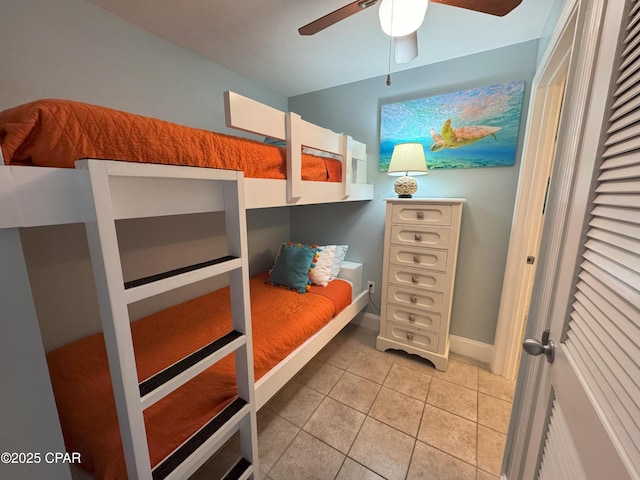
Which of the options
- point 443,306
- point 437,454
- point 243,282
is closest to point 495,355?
Result: point 443,306

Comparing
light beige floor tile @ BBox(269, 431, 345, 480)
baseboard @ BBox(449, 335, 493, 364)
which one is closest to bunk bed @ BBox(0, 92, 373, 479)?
light beige floor tile @ BBox(269, 431, 345, 480)

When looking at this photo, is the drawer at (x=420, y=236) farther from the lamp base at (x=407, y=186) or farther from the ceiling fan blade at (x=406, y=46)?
the ceiling fan blade at (x=406, y=46)

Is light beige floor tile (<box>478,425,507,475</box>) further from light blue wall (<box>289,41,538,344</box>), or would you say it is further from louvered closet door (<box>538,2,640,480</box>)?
louvered closet door (<box>538,2,640,480</box>)

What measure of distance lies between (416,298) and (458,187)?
962 mm

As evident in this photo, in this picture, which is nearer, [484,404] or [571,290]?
[571,290]

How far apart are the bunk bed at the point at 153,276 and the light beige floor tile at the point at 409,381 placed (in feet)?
3.12

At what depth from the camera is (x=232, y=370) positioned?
1149mm

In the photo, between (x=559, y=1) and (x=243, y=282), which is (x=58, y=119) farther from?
(x=559, y=1)

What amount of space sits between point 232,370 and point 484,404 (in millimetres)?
1667

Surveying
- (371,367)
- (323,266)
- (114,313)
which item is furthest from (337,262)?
(114,313)

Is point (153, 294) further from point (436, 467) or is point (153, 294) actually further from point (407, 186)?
point (407, 186)

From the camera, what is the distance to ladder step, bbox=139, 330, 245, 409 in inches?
29.4

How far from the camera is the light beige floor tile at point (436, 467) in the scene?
48.8 inches

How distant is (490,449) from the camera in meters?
1.37
